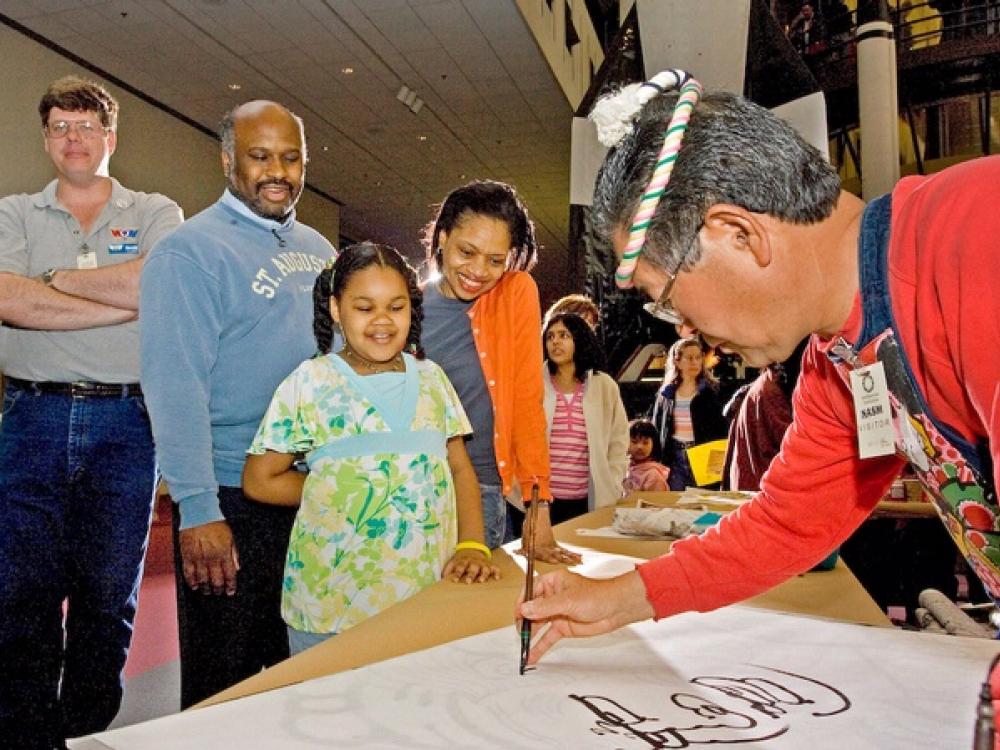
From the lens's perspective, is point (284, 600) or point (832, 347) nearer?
point (832, 347)

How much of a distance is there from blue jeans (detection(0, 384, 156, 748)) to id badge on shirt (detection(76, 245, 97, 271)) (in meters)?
0.32

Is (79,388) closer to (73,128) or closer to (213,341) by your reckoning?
(213,341)

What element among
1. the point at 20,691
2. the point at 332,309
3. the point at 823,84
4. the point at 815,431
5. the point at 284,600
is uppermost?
the point at 823,84

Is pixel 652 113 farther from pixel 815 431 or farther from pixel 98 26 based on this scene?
pixel 98 26

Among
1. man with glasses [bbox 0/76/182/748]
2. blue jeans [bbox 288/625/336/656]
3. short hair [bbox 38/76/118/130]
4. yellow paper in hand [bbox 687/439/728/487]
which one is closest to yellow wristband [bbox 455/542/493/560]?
blue jeans [bbox 288/625/336/656]

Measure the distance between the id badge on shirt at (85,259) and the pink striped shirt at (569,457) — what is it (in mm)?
1904

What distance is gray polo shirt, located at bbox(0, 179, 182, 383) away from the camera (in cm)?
184

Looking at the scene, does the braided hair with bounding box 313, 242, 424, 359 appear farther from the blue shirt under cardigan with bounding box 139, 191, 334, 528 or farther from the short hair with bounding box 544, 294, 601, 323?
the short hair with bounding box 544, 294, 601, 323

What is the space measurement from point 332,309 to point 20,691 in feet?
3.38

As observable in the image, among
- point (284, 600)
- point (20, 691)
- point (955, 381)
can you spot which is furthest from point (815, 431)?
point (20, 691)

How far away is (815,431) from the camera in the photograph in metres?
0.98

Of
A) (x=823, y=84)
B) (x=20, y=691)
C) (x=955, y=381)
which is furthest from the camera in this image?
(x=823, y=84)

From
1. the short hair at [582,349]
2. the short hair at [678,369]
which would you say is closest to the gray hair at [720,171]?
the short hair at [582,349]

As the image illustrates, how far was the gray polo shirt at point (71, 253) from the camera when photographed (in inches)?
72.5
